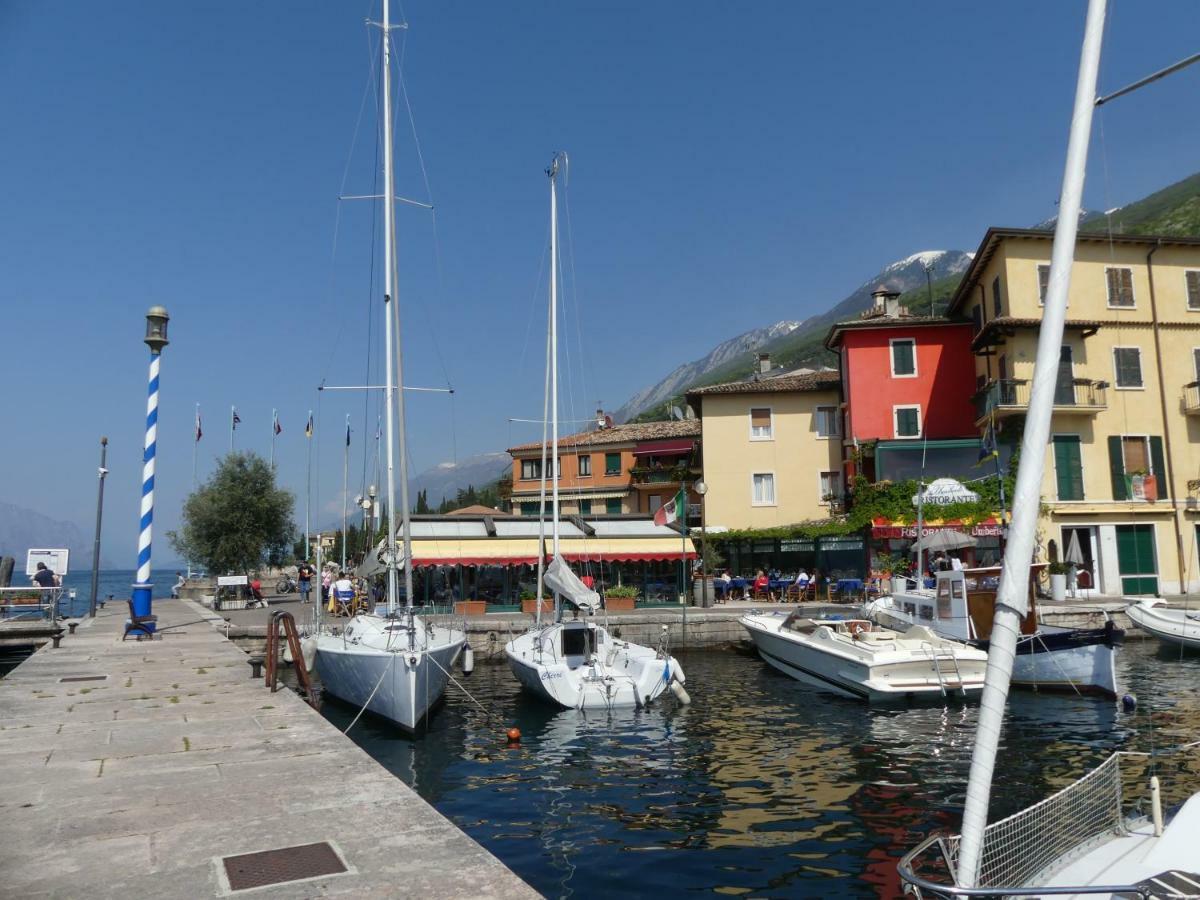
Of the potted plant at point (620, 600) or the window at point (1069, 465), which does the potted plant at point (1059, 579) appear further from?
the potted plant at point (620, 600)

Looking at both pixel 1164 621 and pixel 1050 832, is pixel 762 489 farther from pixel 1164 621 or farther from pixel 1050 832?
pixel 1050 832

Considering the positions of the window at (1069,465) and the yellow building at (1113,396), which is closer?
the yellow building at (1113,396)

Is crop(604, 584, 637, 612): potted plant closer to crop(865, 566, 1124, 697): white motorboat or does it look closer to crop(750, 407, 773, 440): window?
crop(865, 566, 1124, 697): white motorboat

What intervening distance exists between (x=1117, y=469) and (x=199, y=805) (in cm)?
3875

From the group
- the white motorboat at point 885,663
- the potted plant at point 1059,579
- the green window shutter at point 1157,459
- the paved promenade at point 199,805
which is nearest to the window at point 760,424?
the potted plant at point 1059,579

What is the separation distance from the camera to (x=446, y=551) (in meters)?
34.2

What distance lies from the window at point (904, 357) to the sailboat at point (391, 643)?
28.1 m

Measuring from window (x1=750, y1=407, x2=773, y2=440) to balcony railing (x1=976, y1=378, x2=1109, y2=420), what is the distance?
1116cm

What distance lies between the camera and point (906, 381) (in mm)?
41969

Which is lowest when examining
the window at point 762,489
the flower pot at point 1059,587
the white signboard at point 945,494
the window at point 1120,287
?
the flower pot at point 1059,587

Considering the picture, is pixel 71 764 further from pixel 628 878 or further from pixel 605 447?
pixel 605 447

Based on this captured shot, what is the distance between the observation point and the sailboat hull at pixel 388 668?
665 inches

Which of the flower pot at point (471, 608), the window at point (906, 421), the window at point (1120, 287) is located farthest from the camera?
the window at point (906, 421)

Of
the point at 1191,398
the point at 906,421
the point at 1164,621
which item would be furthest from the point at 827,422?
the point at 1164,621
